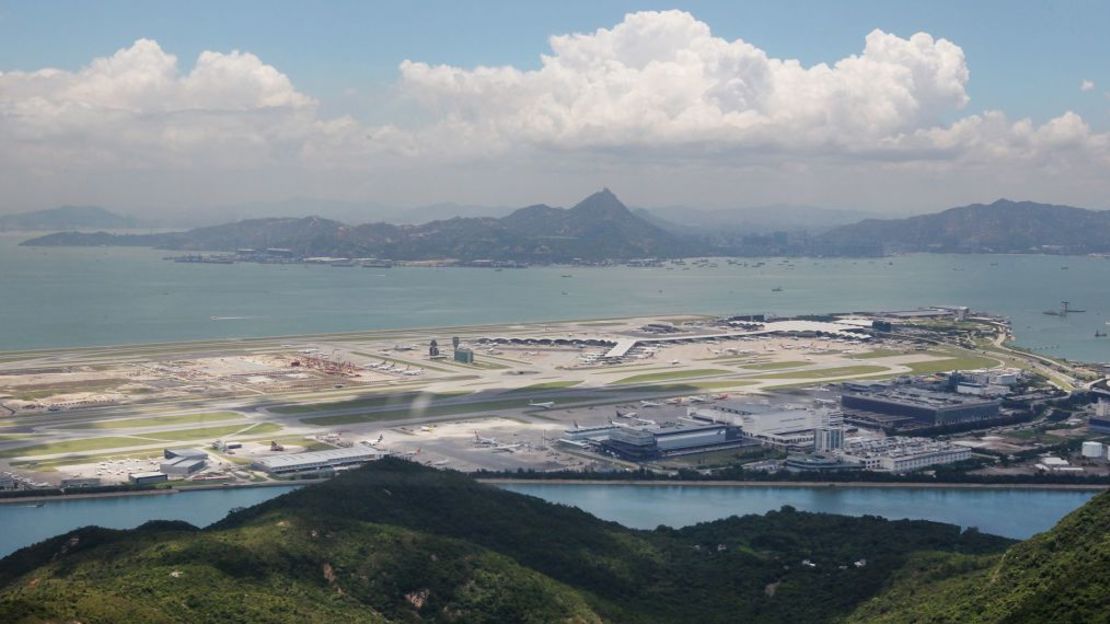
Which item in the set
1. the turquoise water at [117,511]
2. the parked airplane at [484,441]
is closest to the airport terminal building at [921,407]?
the parked airplane at [484,441]

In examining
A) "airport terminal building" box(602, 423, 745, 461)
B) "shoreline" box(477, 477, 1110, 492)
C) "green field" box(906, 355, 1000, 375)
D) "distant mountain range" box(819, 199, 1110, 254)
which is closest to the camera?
"shoreline" box(477, 477, 1110, 492)

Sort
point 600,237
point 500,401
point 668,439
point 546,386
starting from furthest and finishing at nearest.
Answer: point 600,237, point 546,386, point 500,401, point 668,439

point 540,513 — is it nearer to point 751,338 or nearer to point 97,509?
point 97,509

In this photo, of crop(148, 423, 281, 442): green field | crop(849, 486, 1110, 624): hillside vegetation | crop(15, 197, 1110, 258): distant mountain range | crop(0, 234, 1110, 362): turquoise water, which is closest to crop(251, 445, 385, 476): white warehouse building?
crop(148, 423, 281, 442): green field

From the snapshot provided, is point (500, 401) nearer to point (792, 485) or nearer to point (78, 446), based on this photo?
point (792, 485)

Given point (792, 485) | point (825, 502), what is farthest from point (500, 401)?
point (825, 502)

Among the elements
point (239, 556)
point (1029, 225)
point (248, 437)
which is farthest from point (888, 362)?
point (1029, 225)

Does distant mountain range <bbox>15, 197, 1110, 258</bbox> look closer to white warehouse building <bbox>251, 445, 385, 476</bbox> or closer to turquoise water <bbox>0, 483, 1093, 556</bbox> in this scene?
white warehouse building <bbox>251, 445, 385, 476</bbox>
